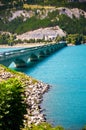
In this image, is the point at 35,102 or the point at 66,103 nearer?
the point at 35,102

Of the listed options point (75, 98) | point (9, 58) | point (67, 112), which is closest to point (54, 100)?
point (75, 98)

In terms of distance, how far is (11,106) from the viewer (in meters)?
40.2

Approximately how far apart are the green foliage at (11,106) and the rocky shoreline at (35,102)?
10166 millimetres

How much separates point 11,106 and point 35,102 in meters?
27.7

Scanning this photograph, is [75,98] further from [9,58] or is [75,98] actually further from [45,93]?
[9,58]

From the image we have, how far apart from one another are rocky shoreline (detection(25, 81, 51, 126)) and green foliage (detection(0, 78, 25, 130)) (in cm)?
1017

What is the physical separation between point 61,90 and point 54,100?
11134 mm

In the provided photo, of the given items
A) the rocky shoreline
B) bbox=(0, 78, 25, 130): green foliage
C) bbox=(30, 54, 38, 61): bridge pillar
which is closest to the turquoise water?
the rocky shoreline

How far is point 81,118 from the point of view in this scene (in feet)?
196

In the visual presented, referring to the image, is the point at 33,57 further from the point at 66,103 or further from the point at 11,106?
the point at 11,106

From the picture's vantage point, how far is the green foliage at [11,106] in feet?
129

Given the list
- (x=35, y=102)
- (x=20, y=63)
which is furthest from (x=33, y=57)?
(x=35, y=102)

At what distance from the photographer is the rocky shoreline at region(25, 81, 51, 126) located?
54906 millimetres

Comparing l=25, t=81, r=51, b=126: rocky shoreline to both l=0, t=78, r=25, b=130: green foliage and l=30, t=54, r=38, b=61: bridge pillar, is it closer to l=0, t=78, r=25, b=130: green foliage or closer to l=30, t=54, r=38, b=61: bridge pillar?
l=0, t=78, r=25, b=130: green foliage
